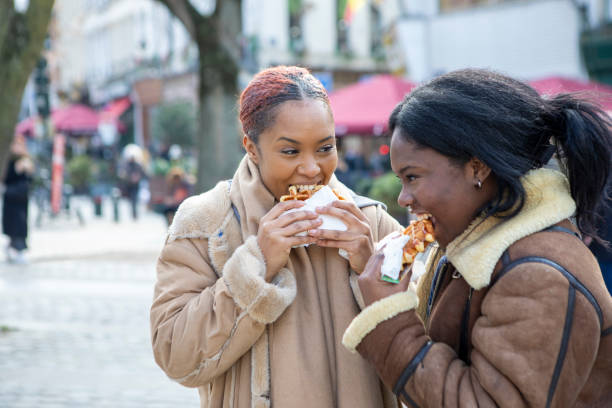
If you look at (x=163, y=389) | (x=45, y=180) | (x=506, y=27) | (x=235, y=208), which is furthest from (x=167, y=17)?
(x=235, y=208)

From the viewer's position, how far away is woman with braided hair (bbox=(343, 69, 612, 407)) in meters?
1.64

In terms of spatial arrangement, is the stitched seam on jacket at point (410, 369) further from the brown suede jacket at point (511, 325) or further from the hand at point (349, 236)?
the hand at point (349, 236)

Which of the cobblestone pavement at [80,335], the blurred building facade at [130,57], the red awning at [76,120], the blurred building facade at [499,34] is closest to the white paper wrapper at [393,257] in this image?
the cobblestone pavement at [80,335]

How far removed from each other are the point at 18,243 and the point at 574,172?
425 inches

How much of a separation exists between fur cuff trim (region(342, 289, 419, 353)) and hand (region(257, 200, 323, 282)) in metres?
0.29

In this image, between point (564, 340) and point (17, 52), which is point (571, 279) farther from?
point (17, 52)

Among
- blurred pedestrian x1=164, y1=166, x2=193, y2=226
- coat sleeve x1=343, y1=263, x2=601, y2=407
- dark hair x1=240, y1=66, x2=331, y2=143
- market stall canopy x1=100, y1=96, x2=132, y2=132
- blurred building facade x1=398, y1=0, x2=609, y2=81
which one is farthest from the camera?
market stall canopy x1=100, y1=96, x2=132, y2=132

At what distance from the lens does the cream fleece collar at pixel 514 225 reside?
1763 mm

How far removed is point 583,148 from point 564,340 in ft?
1.65

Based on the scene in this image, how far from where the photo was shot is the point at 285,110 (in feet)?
6.95

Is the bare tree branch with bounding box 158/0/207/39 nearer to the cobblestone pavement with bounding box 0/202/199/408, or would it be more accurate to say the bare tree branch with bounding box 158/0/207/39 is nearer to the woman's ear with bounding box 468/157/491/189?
the cobblestone pavement with bounding box 0/202/199/408

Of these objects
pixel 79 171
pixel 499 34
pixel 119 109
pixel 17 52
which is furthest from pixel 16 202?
pixel 119 109

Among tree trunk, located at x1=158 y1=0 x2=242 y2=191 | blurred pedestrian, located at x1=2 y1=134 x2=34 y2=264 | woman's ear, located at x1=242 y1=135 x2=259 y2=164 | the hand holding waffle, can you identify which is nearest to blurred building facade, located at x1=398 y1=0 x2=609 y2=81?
tree trunk, located at x1=158 y1=0 x2=242 y2=191

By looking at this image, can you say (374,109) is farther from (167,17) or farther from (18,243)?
(167,17)
